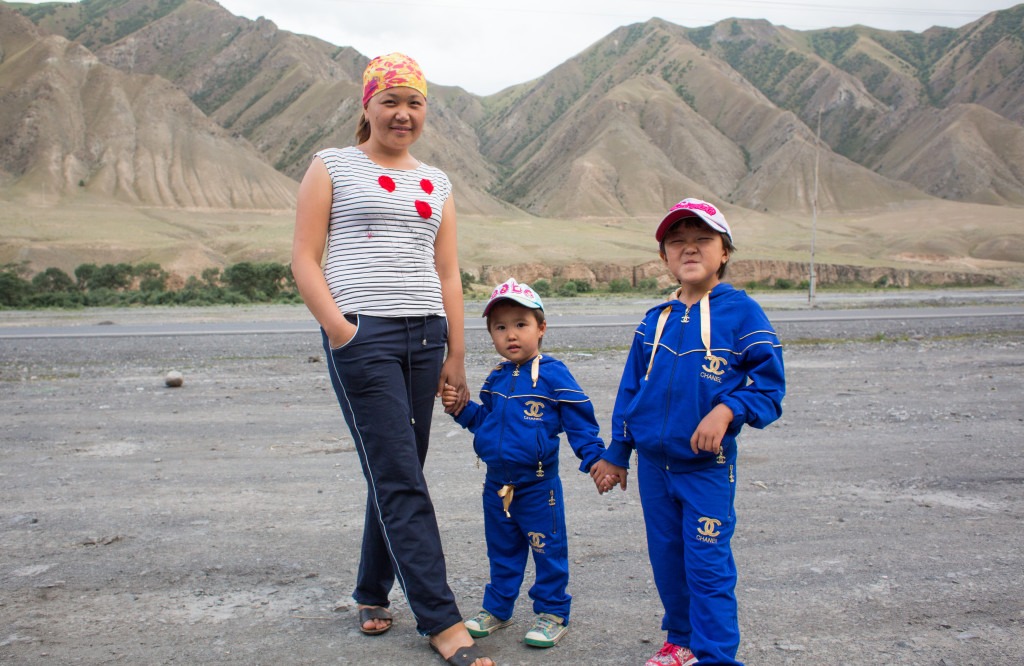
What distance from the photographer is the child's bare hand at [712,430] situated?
2.56 m

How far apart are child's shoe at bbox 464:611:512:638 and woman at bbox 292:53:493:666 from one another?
0.21m

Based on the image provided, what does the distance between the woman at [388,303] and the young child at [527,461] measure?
291mm

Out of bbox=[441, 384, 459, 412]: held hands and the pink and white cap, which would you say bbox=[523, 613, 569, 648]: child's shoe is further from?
the pink and white cap

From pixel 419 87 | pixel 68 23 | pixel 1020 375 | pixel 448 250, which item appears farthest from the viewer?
pixel 68 23

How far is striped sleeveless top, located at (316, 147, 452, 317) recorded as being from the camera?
113 inches

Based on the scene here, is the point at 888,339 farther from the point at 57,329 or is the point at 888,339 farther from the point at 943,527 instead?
the point at 57,329

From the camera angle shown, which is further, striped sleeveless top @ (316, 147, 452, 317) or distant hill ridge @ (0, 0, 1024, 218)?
distant hill ridge @ (0, 0, 1024, 218)

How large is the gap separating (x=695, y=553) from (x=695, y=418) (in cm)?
46

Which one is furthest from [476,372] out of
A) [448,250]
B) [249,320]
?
[249,320]

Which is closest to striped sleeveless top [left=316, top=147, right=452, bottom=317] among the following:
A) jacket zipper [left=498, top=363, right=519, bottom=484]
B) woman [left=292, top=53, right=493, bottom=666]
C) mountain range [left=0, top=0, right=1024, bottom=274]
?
woman [left=292, top=53, right=493, bottom=666]

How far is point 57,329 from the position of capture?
17.7 metres

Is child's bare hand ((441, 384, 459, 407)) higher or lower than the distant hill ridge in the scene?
lower

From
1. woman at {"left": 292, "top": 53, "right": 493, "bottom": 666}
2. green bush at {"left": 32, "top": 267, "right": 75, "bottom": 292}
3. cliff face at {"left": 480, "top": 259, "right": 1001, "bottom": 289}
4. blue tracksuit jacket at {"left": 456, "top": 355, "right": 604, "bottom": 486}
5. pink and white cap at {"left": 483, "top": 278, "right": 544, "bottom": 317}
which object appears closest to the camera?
woman at {"left": 292, "top": 53, "right": 493, "bottom": 666}

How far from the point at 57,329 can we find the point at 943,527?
18526 millimetres
